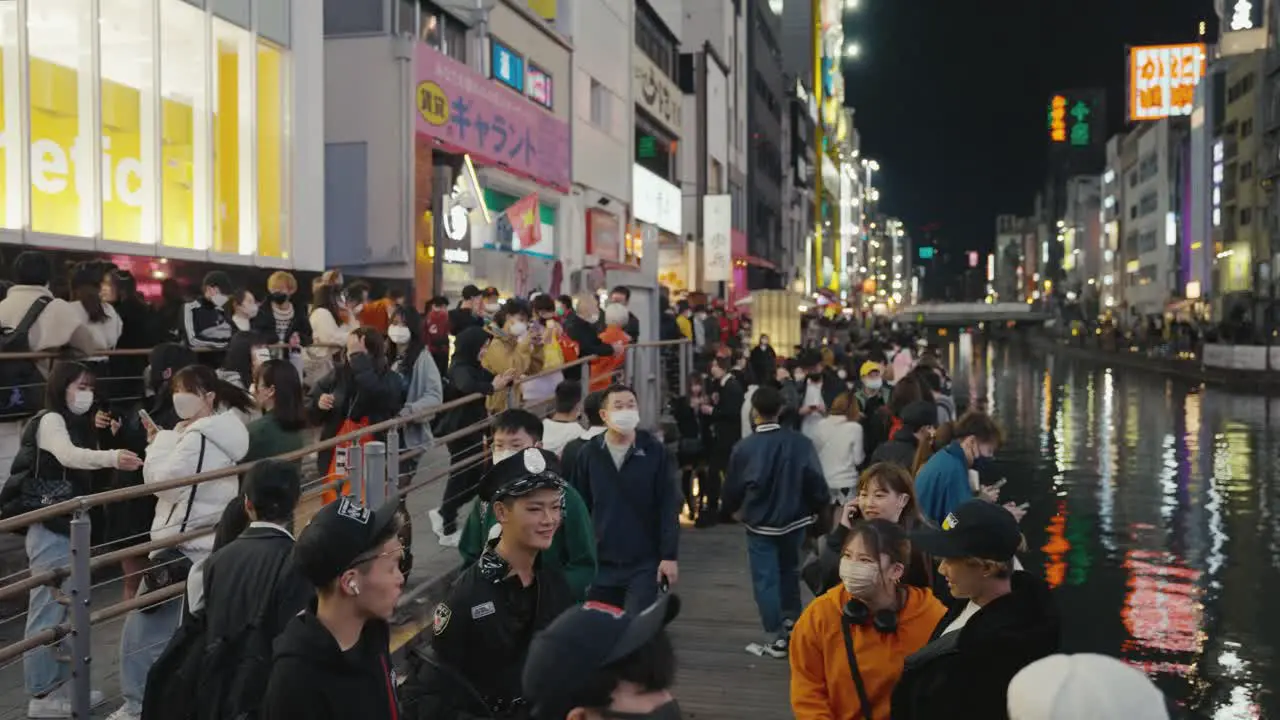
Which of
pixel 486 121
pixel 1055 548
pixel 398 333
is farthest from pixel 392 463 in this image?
pixel 486 121

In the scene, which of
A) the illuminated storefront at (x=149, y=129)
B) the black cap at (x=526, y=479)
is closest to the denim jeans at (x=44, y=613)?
the black cap at (x=526, y=479)

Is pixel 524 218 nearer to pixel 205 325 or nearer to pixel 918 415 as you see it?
pixel 205 325

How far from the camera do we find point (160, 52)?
55.8ft

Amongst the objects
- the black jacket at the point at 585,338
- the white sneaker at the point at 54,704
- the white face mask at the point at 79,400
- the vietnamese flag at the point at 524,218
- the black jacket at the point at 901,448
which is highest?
the vietnamese flag at the point at 524,218

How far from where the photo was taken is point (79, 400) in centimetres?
727

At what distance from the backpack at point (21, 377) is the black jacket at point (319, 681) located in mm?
6839

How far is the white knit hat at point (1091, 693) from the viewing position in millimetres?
2496

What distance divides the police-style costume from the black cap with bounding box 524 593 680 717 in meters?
1.47

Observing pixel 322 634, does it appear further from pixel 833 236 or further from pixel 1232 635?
pixel 833 236

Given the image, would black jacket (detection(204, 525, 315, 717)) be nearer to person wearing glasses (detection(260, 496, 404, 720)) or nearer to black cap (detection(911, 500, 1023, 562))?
person wearing glasses (detection(260, 496, 404, 720))

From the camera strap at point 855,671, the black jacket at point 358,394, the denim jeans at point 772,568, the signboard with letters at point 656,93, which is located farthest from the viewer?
the signboard with letters at point 656,93

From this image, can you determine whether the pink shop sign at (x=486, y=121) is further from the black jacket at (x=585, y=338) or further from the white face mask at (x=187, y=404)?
the white face mask at (x=187, y=404)

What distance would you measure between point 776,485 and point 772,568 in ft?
2.08

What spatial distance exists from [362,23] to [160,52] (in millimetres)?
7536
